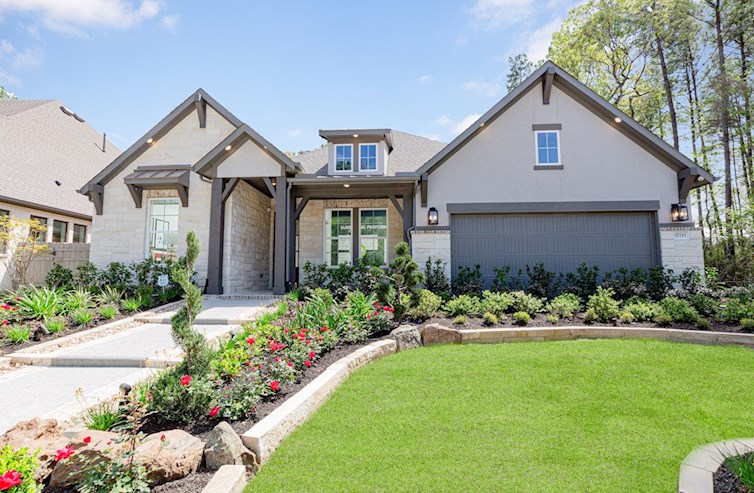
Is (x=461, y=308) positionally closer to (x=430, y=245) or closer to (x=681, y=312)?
(x=430, y=245)

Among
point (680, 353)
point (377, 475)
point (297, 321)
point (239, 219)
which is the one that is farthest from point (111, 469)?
point (239, 219)

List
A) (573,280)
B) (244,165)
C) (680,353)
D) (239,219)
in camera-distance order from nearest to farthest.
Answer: (680,353) → (573,280) → (244,165) → (239,219)

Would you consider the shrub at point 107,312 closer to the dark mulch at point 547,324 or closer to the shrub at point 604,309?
the dark mulch at point 547,324

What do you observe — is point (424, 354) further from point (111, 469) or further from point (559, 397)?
point (111, 469)

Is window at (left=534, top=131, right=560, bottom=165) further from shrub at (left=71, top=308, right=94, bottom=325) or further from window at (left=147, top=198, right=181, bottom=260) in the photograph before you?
shrub at (left=71, top=308, right=94, bottom=325)

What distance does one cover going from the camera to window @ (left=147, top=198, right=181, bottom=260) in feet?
36.0

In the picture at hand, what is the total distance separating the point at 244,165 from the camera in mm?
10070

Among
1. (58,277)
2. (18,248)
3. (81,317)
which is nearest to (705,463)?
(81,317)

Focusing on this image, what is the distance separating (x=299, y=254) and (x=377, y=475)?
395 inches

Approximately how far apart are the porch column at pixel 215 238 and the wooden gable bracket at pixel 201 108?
8.21 feet

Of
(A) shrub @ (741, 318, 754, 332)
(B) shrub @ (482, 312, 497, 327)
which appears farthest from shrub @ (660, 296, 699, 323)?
(B) shrub @ (482, 312, 497, 327)

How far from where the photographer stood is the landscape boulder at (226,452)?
106 inches

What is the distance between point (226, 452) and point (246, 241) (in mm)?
9366

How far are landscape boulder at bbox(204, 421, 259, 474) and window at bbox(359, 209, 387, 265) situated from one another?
358 inches
